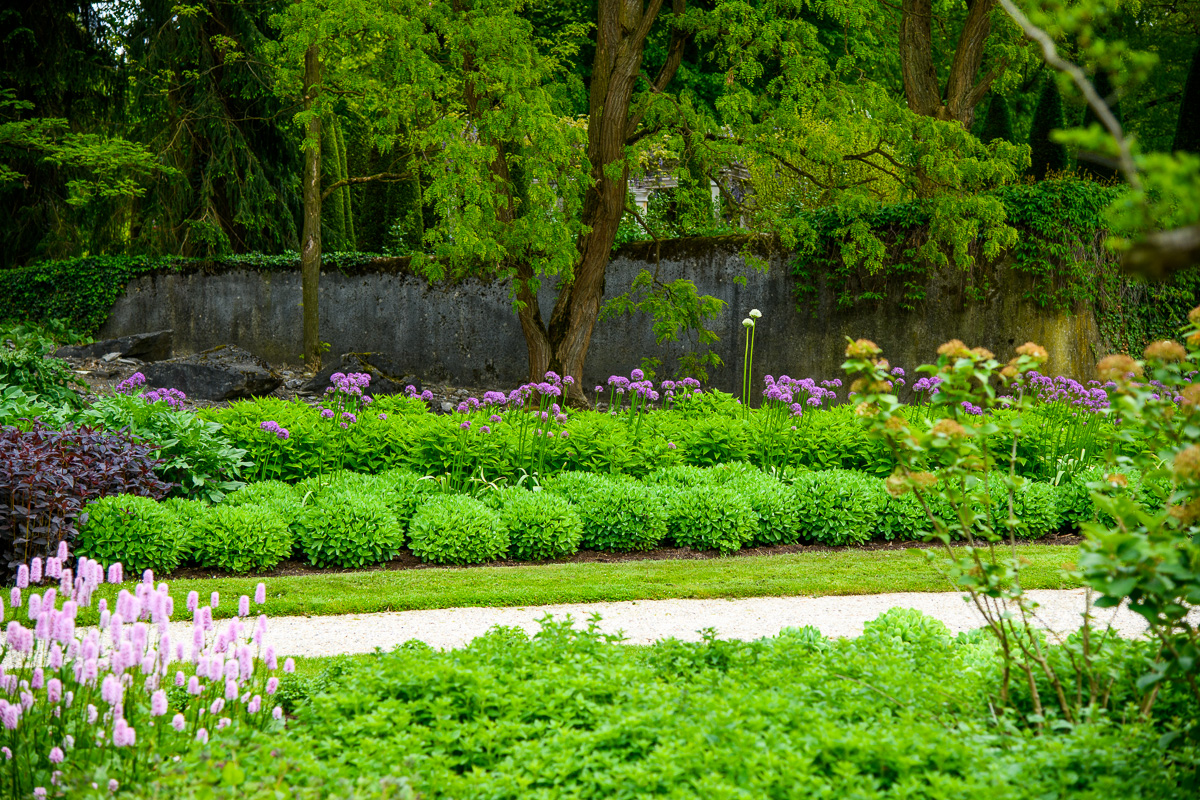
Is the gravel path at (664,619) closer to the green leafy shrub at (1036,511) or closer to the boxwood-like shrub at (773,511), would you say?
the boxwood-like shrub at (773,511)

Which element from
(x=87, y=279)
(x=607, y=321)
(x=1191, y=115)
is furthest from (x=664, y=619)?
(x=87, y=279)

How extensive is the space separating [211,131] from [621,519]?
44.3 ft

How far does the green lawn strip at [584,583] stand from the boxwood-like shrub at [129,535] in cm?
29

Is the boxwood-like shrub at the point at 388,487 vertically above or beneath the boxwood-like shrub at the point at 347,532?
above

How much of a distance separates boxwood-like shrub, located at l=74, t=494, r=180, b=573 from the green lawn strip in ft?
0.94

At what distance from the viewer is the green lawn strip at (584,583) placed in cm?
469

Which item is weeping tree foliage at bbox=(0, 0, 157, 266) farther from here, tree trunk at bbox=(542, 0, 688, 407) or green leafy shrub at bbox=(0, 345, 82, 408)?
green leafy shrub at bbox=(0, 345, 82, 408)

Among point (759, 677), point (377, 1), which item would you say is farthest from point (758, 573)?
point (377, 1)

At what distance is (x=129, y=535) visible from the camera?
5.09 meters

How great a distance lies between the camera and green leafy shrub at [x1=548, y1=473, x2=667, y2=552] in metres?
6.11

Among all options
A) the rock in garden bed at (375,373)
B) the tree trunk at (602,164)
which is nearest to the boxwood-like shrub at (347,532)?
the rock in garden bed at (375,373)

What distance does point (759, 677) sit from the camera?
9.78 ft

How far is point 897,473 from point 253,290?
50.3 feet

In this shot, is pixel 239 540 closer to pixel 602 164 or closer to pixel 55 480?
pixel 55 480
